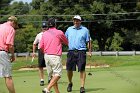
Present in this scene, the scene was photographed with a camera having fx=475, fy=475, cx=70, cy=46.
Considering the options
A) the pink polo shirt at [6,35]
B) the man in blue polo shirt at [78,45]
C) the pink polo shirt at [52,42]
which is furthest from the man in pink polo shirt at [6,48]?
the man in blue polo shirt at [78,45]

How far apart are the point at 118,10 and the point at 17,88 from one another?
49.5 meters

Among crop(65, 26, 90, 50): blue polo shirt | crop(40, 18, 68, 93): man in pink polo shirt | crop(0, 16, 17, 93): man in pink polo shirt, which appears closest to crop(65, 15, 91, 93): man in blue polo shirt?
crop(65, 26, 90, 50): blue polo shirt

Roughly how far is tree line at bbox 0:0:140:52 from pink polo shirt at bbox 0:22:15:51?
48.8 m

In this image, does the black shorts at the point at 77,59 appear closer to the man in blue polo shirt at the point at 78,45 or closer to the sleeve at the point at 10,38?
the man in blue polo shirt at the point at 78,45

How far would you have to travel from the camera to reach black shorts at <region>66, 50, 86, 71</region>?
42.4 feet

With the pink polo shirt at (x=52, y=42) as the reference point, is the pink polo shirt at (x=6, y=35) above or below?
above

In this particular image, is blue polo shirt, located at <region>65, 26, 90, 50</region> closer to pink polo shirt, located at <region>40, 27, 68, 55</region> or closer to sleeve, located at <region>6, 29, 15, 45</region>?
pink polo shirt, located at <region>40, 27, 68, 55</region>

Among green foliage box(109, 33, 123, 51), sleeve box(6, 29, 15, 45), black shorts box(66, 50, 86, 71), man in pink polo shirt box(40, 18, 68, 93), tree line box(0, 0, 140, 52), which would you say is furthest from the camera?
tree line box(0, 0, 140, 52)

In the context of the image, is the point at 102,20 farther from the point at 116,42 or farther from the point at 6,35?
the point at 6,35

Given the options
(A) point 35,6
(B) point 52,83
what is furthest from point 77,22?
(A) point 35,6

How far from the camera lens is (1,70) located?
34.7 feet

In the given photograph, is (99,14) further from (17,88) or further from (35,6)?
(17,88)

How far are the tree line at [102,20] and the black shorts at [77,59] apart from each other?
46.4 metres

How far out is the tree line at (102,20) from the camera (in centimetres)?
6181
